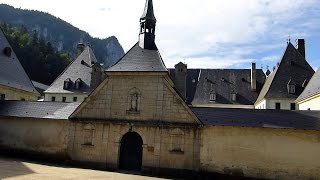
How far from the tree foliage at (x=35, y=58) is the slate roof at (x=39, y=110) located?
146ft

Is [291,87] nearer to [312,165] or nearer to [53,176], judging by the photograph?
[312,165]

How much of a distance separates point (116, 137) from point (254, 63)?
2982 cm

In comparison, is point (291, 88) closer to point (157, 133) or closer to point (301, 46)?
point (301, 46)

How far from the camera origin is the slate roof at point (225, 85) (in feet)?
153

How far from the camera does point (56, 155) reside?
23938 millimetres

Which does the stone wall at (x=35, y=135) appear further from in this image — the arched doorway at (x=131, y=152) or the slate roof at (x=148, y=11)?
the slate roof at (x=148, y=11)

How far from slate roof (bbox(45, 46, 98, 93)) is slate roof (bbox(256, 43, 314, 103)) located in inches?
931

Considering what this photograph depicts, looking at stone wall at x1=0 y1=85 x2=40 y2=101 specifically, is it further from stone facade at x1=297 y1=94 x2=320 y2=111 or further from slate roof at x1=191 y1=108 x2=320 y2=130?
stone facade at x1=297 y1=94 x2=320 y2=111

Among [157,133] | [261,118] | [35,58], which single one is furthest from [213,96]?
[35,58]

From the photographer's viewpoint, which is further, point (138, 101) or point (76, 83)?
point (76, 83)

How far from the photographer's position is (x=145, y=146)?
22.4 m

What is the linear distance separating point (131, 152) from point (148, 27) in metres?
10.1

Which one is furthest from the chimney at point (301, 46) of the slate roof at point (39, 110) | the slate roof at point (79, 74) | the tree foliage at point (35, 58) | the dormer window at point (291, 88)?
the tree foliage at point (35, 58)

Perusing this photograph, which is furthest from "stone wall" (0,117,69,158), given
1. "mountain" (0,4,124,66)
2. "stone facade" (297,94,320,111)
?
"mountain" (0,4,124,66)
